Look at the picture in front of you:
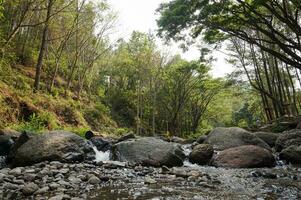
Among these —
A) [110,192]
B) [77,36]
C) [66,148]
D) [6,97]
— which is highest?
[77,36]

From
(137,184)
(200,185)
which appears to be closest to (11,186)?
(137,184)

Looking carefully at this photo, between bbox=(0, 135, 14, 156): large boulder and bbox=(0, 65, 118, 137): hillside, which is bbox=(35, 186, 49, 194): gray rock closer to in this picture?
bbox=(0, 135, 14, 156): large boulder

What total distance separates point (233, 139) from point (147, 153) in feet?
15.0

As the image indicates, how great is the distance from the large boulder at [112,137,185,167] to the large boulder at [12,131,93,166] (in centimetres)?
123

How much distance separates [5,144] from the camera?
1021cm

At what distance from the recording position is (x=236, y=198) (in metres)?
5.46

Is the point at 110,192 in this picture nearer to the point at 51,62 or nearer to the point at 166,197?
the point at 166,197

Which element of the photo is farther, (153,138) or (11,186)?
(153,138)

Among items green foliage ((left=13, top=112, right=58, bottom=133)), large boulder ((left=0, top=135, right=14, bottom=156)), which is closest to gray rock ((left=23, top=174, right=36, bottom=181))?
large boulder ((left=0, top=135, right=14, bottom=156))

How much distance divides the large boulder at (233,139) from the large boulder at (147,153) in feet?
9.68

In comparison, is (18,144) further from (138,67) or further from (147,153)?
(138,67)

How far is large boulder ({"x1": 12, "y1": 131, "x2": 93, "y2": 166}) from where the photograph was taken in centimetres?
830

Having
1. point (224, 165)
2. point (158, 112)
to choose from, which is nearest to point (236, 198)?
point (224, 165)

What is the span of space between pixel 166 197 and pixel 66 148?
4.38 m
